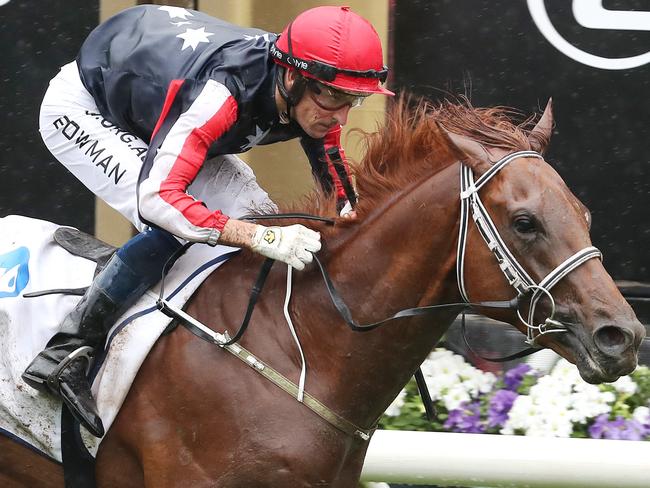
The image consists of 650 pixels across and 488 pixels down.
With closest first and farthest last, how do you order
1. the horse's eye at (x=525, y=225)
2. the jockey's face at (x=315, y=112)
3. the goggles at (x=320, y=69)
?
the horse's eye at (x=525, y=225)
the goggles at (x=320, y=69)
the jockey's face at (x=315, y=112)

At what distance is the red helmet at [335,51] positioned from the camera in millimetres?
3436

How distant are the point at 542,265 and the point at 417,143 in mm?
587

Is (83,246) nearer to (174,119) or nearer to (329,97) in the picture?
(174,119)

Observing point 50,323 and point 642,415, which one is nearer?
point 50,323

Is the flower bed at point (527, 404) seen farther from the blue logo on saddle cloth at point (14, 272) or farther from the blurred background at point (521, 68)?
the blue logo on saddle cloth at point (14, 272)

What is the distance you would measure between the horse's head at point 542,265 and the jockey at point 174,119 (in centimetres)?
50

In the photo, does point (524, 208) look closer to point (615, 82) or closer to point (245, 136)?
point (245, 136)

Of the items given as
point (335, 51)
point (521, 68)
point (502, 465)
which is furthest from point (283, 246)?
point (521, 68)

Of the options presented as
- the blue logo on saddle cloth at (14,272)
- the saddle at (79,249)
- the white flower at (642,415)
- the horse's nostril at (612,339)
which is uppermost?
the horse's nostril at (612,339)

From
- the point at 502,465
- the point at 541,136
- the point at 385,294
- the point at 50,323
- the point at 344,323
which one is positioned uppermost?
the point at 541,136

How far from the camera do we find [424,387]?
3.76 metres

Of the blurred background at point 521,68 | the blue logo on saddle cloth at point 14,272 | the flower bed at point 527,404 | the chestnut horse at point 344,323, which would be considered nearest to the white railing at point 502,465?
the flower bed at point 527,404

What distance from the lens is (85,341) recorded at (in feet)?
11.6

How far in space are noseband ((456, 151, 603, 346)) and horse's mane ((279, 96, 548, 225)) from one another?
0.37 ft
